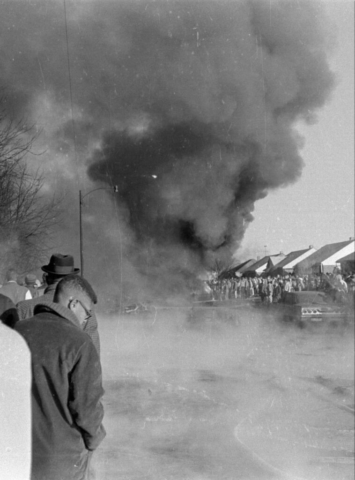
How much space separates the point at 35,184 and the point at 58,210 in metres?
0.97

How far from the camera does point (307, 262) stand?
13.4m

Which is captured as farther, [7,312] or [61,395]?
[7,312]

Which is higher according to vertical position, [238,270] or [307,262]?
[307,262]

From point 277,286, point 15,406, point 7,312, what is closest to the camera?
point 15,406

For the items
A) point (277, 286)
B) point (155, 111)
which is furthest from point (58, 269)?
point (277, 286)

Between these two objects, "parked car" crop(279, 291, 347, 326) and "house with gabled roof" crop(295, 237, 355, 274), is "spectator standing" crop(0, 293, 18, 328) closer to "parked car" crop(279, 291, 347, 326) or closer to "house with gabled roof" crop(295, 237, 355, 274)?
"parked car" crop(279, 291, 347, 326)

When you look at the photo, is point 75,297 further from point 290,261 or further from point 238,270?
point 238,270

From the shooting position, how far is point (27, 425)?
A: 61.3 inches

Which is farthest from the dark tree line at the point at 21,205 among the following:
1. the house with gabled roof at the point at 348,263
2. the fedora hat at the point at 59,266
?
the house with gabled roof at the point at 348,263

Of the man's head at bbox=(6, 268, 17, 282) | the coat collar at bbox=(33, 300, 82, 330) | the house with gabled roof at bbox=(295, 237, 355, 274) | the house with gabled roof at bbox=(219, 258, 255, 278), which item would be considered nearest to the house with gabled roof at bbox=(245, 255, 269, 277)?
the house with gabled roof at bbox=(219, 258, 255, 278)

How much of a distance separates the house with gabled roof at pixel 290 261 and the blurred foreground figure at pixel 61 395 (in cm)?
1042

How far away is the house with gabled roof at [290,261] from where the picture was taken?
12.5 meters

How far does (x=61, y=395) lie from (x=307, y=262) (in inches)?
482

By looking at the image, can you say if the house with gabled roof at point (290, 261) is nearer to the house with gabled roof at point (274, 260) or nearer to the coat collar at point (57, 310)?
the house with gabled roof at point (274, 260)
